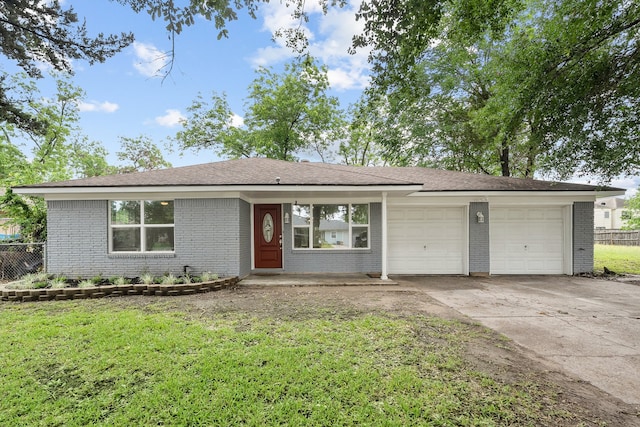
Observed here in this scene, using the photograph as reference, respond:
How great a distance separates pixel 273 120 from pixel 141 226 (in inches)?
643

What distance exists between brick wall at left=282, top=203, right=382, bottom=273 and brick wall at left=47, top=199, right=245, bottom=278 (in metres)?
1.89

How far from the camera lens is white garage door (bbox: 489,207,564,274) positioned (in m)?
9.45

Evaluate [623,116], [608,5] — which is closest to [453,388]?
[623,116]

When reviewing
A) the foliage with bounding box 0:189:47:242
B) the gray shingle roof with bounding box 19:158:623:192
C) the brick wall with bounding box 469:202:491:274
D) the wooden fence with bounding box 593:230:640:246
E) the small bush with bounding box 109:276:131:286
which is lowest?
the wooden fence with bounding box 593:230:640:246

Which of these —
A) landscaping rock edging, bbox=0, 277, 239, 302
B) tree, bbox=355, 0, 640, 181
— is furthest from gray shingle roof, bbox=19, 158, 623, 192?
landscaping rock edging, bbox=0, 277, 239, 302

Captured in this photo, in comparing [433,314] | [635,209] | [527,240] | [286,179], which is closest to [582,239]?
[527,240]

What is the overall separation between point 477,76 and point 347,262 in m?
11.5

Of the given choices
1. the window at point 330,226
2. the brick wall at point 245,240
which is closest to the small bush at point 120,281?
the brick wall at point 245,240

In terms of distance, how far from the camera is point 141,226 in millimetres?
7957

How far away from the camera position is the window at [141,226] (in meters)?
7.97

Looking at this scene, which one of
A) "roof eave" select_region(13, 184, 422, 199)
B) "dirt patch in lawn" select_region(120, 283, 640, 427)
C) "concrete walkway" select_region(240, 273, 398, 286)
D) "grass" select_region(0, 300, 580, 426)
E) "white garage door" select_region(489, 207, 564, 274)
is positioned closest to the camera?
"grass" select_region(0, 300, 580, 426)

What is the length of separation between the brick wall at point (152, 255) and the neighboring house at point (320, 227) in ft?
0.09

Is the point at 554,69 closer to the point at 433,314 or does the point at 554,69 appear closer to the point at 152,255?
the point at 433,314

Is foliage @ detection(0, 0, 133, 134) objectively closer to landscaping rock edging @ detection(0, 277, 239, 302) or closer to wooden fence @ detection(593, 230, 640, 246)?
landscaping rock edging @ detection(0, 277, 239, 302)
